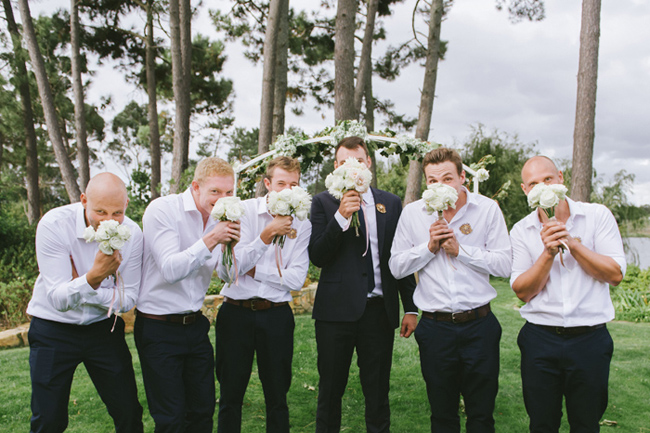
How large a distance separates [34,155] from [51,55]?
213 inches

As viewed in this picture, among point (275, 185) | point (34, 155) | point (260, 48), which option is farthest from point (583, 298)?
point (34, 155)

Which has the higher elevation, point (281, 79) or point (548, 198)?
point (281, 79)

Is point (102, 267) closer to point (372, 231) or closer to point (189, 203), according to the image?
point (189, 203)

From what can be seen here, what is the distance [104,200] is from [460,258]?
243cm

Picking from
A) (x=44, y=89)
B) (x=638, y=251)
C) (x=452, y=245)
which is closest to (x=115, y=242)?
(x=452, y=245)

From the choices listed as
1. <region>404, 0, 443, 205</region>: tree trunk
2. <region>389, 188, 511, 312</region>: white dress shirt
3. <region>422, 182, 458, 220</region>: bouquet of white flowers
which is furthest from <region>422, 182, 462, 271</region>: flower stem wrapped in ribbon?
<region>404, 0, 443, 205</region>: tree trunk

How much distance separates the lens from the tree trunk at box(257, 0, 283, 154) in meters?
9.48

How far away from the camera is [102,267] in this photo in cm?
299

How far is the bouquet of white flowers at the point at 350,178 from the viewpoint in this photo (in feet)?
11.3

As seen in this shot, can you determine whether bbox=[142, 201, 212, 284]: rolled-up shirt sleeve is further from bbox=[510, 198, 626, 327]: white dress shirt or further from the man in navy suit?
bbox=[510, 198, 626, 327]: white dress shirt

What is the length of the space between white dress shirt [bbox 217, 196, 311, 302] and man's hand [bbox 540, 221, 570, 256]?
69.2 inches

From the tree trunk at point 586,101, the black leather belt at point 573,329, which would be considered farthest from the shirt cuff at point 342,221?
the tree trunk at point 586,101

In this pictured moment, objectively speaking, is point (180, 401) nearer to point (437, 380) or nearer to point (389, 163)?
point (437, 380)

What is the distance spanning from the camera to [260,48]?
658 inches
